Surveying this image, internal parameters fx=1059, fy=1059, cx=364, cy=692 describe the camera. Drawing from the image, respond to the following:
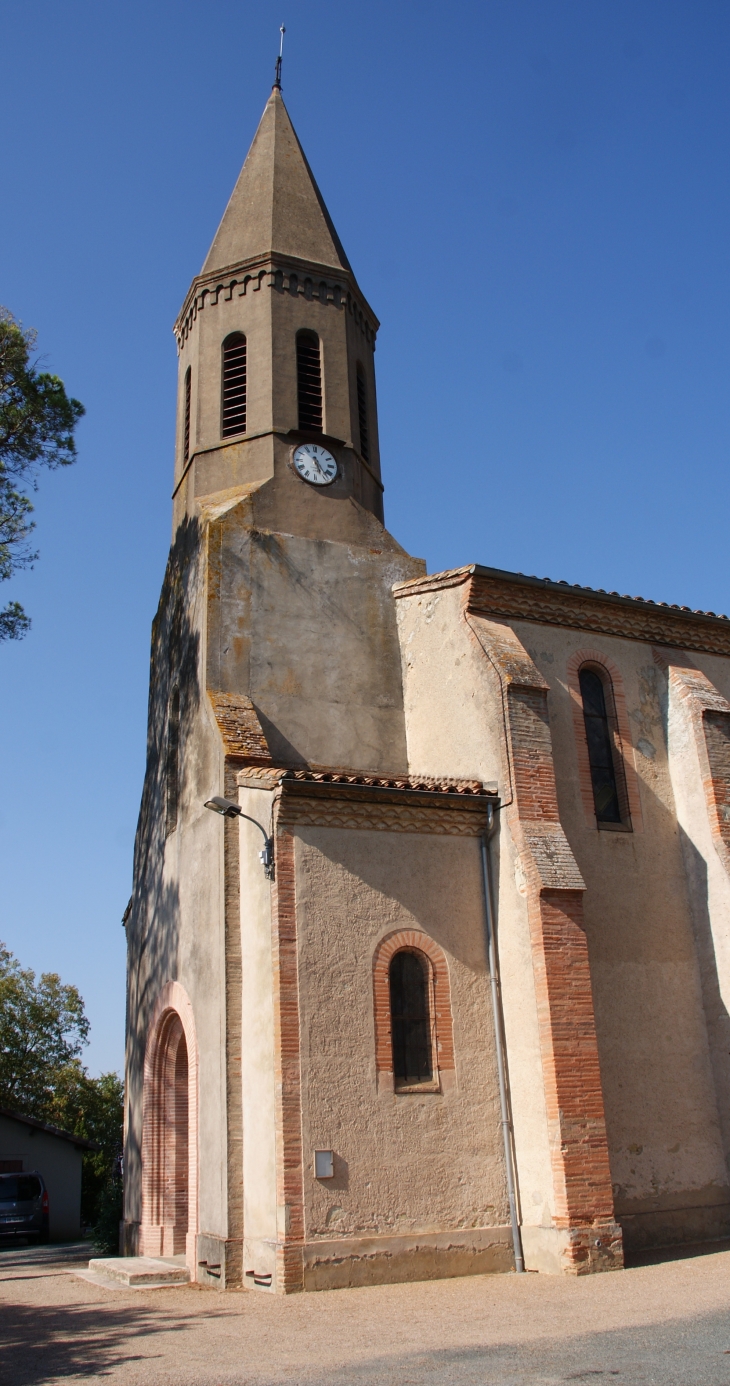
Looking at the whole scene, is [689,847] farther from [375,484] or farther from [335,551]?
[375,484]

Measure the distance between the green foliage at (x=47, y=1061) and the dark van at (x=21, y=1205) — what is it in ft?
55.6

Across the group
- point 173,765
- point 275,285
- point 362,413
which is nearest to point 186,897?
point 173,765

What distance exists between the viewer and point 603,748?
52.4 feet

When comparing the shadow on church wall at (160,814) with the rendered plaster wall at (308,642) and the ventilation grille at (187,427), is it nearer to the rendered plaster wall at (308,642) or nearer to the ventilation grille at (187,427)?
the rendered plaster wall at (308,642)

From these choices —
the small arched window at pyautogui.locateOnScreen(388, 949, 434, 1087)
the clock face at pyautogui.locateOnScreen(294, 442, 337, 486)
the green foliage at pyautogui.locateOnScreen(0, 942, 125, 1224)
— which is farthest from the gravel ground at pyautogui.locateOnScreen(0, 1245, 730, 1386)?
the green foliage at pyautogui.locateOnScreen(0, 942, 125, 1224)

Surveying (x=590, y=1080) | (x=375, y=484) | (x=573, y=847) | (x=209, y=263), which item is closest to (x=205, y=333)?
(x=209, y=263)

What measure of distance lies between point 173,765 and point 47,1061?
2806cm

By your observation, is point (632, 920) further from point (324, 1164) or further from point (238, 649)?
point (238, 649)

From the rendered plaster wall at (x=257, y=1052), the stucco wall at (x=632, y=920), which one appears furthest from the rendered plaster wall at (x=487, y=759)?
the rendered plaster wall at (x=257, y=1052)

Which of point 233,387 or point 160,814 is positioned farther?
point 233,387

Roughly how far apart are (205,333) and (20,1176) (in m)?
17.7

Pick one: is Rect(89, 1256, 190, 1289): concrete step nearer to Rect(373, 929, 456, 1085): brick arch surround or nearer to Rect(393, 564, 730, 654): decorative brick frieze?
Rect(373, 929, 456, 1085): brick arch surround

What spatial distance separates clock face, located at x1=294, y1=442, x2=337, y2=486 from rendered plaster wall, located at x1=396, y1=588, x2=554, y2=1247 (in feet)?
8.52

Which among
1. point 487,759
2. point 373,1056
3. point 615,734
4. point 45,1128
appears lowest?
point 45,1128
